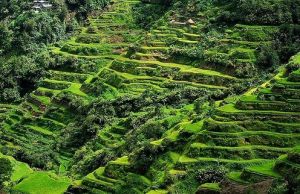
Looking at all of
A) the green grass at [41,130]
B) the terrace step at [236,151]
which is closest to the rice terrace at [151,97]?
the terrace step at [236,151]

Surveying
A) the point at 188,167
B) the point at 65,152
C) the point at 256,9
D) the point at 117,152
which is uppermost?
the point at 256,9

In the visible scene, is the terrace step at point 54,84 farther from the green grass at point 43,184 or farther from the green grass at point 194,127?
the green grass at point 194,127

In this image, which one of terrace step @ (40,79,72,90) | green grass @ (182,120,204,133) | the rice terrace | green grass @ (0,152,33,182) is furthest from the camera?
terrace step @ (40,79,72,90)

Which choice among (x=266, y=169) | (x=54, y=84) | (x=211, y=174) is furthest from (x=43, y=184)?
(x=54, y=84)

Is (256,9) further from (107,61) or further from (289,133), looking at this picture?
(289,133)

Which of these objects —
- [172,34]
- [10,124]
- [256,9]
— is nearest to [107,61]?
[172,34]

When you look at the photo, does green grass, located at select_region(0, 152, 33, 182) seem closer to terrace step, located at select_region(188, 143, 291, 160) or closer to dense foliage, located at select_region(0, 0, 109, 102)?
dense foliage, located at select_region(0, 0, 109, 102)

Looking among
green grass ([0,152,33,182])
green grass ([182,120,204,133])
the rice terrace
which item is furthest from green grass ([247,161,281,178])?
green grass ([0,152,33,182])
